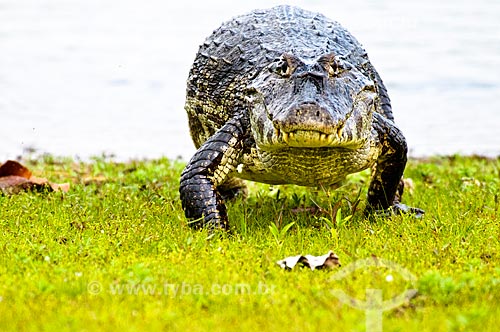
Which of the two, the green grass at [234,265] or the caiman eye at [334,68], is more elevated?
the caiman eye at [334,68]

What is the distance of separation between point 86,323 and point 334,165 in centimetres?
252

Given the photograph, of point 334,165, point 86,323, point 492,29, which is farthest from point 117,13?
point 86,323

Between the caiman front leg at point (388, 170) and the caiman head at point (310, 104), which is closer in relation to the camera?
the caiman head at point (310, 104)

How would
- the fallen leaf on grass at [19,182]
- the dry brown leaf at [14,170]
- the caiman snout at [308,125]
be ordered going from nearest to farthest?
1. the caiman snout at [308,125]
2. the fallen leaf on grass at [19,182]
3. the dry brown leaf at [14,170]

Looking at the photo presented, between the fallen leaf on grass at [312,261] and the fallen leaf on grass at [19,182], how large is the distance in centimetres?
281

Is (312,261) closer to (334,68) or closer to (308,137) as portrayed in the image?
(308,137)

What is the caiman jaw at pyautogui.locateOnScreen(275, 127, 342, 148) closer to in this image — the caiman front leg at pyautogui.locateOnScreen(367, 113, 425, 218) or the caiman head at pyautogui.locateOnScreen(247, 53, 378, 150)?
the caiman head at pyautogui.locateOnScreen(247, 53, 378, 150)

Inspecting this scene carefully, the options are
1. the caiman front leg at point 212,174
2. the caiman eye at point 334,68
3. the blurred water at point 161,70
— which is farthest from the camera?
the blurred water at point 161,70

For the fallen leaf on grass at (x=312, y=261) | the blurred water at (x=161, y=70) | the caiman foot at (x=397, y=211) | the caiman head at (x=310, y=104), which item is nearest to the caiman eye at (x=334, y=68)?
the caiman head at (x=310, y=104)

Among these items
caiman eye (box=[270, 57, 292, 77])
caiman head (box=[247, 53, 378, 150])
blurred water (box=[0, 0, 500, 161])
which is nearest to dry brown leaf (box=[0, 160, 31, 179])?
blurred water (box=[0, 0, 500, 161])

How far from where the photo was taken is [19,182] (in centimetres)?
672

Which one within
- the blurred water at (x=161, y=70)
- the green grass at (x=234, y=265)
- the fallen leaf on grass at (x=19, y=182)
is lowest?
the blurred water at (x=161, y=70)

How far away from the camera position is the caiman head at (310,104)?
4777 millimetres

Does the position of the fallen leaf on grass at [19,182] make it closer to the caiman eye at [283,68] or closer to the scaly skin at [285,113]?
the scaly skin at [285,113]
